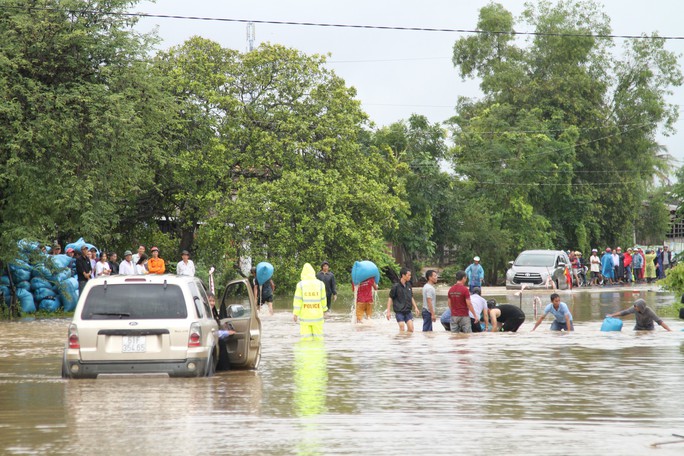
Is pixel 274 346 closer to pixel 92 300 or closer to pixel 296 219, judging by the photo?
pixel 92 300

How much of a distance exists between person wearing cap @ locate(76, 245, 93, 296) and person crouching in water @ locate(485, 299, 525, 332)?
11.2 metres

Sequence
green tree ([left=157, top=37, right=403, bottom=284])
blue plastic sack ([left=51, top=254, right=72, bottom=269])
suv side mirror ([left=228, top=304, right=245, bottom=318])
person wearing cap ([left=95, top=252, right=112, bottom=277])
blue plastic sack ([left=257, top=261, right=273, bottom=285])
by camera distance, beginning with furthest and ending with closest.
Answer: green tree ([left=157, top=37, right=403, bottom=284]) → blue plastic sack ([left=51, top=254, right=72, bottom=269]) → blue plastic sack ([left=257, top=261, right=273, bottom=285]) → person wearing cap ([left=95, top=252, right=112, bottom=277]) → suv side mirror ([left=228, top=304, right=245, bottom=318])

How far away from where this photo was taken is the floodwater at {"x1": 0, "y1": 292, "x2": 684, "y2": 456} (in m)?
10.2

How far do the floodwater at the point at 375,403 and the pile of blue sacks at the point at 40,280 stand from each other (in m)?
8.50

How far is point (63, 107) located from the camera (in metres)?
29.6

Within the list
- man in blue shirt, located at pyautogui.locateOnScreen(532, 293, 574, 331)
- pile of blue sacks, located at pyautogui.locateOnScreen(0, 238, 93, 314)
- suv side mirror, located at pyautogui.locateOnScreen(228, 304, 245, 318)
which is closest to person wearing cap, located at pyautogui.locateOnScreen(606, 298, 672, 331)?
man in blue shirt, located at pyautogui.locateOnScreen(532, 293, 574, 331)

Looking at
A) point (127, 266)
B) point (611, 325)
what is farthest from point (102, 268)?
point (611, 325)

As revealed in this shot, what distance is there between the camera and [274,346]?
2205cm

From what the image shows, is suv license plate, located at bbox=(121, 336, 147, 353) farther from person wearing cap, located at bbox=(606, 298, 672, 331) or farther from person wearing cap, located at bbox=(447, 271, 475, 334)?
person wearing cap, located at bbox=(606, 298, 672, 331)

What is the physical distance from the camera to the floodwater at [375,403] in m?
10.2

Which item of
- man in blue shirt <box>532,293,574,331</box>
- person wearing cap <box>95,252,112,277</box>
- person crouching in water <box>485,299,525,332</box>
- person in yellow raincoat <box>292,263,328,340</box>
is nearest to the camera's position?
person in yellow raincoat <box>292,263,328,340</box>

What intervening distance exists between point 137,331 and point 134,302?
16.3 inches

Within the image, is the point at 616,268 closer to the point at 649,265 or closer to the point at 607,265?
the point at 607,265

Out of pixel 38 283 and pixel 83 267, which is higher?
pixel 83 267
